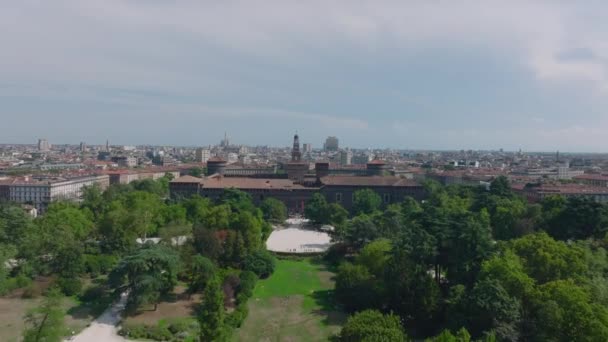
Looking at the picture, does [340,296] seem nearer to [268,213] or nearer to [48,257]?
[48,257]

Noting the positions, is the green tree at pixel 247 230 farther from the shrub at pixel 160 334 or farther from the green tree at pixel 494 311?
the green tree at pixel 494 311

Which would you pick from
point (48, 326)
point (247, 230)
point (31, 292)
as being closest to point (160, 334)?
point (48, 326)

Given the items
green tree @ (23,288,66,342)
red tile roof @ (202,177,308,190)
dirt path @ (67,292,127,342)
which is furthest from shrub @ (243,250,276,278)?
red tile roof @ (202,177,308,190)

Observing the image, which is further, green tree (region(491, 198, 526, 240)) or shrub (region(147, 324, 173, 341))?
green tree (region(491, 198, 526, 240))

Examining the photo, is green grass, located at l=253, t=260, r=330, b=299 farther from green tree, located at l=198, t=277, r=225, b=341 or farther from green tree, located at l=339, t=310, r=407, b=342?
green tree, located at l=339, t=310, r=407, b=342

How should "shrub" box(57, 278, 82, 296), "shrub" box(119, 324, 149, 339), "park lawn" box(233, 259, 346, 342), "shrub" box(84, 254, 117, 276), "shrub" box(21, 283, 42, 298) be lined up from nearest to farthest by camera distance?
"shrub" box(119, 324, 149, 339) → "park lawn" box(233, 259, 346, 342) → "shrub" box(21, 283, 42, 298) → "shrub" box(57, 278, 82, 296) → "shrub" box(84, 254, 117, 276)

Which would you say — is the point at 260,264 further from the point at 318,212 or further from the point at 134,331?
the point at 318,212
